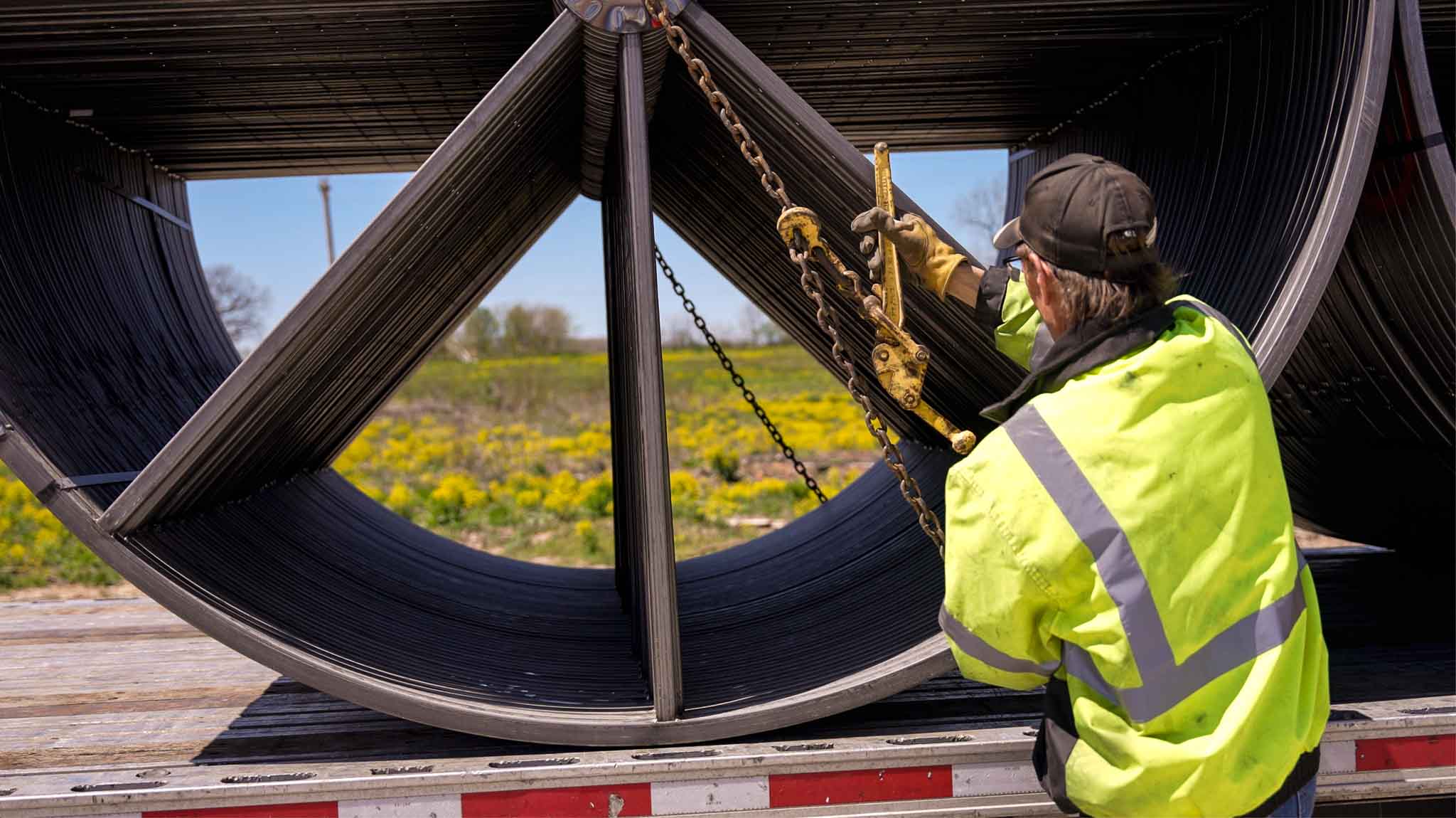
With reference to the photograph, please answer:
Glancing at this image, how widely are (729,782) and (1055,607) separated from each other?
4.78ft

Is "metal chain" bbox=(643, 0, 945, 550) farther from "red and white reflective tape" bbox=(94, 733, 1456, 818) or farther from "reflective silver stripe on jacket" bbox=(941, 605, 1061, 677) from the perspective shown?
"reflective silver stripe on jacket" bbox=(941, 605, 1061, 677)

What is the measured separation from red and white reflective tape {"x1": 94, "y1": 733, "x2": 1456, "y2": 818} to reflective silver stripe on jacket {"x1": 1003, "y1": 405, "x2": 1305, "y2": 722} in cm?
126

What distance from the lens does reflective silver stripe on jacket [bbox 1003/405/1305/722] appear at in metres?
1.98

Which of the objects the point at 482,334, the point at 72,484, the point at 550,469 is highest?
the point at 482,334

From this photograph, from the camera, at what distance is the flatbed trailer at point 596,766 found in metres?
Result: 3.15

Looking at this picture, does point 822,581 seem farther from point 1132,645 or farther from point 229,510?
point 1132,645

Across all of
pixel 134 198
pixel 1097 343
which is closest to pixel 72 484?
pixel 1097 343

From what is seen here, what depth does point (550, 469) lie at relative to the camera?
69.8ft

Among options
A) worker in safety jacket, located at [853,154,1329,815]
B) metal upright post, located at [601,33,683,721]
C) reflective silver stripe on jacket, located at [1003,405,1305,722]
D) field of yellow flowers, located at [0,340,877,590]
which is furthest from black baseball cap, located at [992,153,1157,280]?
field of yellow flowers, located at [0,340,877,590]

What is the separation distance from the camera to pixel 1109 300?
7.07 ft

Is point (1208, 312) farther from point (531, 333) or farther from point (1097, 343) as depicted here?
point (531, 333)

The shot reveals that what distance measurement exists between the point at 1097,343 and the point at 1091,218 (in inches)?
8.7

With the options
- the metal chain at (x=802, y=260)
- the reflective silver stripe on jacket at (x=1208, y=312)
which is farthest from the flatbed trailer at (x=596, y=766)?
the reflective silver stripe on jacket at (x=1208, y=312)

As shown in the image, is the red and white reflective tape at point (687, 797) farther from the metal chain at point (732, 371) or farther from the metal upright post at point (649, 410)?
the metal chain at point (732, 371)
